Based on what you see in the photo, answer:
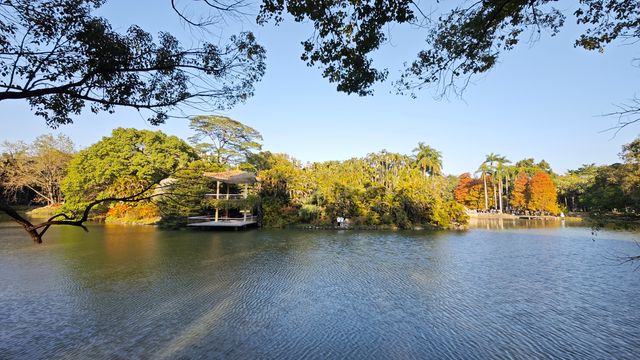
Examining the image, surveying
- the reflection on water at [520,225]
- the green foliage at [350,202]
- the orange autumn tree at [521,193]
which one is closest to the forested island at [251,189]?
the green foliage at [350,202]

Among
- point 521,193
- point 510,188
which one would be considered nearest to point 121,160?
point 521,193

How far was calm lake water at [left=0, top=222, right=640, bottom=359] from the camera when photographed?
3893 millimetres

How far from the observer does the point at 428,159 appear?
33.1m

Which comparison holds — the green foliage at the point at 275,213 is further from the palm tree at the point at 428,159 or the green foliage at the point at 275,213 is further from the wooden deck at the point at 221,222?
the palm tree at the point at 428,159

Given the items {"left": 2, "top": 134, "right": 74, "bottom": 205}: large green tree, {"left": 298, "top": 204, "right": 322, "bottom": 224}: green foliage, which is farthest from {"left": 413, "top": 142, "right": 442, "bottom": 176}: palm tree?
{"left": 2, "top": 134, "right": 74, "bottom": 205}: large green tree

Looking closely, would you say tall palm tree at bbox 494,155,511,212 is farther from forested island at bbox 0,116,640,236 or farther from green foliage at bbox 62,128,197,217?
green foliage at bbox 62,128,197,217

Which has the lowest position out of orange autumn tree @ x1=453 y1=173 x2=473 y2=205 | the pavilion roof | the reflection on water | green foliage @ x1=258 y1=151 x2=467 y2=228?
the reflection on water

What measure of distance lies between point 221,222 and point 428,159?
23577 mm

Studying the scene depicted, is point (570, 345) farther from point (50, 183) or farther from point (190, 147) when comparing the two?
point (50, 183)

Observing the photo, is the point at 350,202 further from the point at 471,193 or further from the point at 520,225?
the point at 471,193

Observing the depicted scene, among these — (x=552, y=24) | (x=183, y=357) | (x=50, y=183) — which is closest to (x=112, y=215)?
→ (x=50, y=183)

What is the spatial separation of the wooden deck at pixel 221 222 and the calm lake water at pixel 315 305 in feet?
20.0

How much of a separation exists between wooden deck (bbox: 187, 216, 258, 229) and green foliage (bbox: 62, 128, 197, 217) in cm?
390

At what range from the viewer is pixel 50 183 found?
1020 inches
